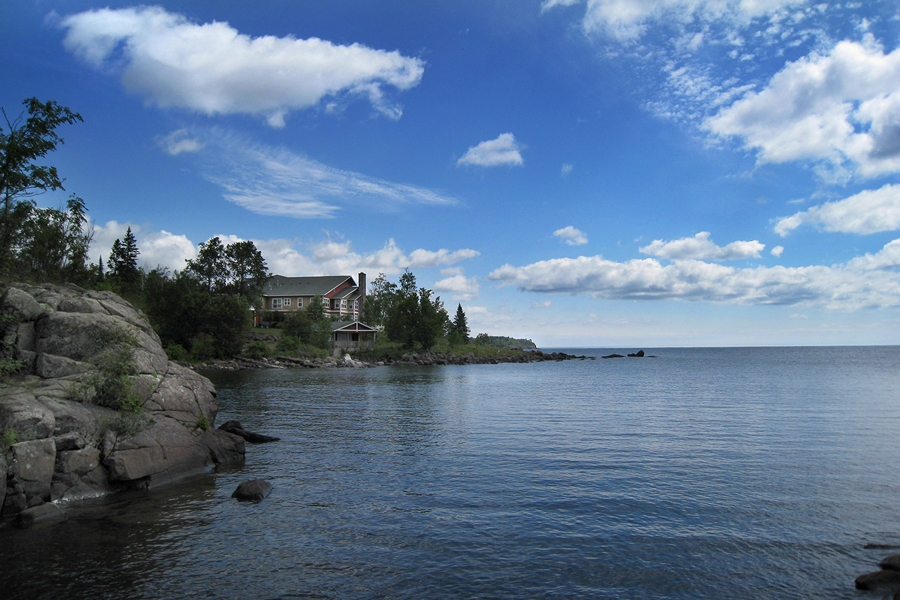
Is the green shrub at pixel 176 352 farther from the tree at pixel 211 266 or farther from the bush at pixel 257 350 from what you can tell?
the tree at pixel 211 266

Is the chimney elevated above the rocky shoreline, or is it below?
above

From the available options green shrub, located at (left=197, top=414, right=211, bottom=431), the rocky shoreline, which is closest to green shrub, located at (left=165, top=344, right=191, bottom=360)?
the rocky shoreline

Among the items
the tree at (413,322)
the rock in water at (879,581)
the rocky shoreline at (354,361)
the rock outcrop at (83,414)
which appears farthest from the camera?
the tree at (413,322)

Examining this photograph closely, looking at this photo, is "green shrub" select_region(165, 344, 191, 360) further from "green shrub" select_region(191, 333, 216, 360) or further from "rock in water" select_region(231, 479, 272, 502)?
"rock in water" select_region(231, 479, 272, 502)

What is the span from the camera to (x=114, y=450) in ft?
51.0

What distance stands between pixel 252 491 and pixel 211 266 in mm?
92018

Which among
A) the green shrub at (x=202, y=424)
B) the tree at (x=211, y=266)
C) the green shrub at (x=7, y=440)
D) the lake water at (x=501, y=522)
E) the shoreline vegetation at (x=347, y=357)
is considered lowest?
the lake water at (x=501, y=522)

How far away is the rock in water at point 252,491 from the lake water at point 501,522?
45 cm

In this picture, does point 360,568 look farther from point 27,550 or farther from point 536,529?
point 27,550

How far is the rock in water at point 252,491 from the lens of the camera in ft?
47.2

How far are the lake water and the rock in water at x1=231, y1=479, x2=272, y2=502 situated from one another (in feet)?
1.48

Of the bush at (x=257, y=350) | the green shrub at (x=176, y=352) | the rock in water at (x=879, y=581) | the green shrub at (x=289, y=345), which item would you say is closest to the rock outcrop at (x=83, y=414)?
the rock in water at (x=879, y=581)

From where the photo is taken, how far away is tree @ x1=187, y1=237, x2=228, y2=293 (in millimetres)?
95625

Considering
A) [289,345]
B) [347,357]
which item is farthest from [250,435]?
[347,357]
